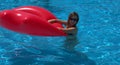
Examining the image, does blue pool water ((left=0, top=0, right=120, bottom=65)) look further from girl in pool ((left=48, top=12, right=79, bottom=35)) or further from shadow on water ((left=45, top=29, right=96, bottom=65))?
girl in pool ((left=48, top=12, right=79, bottom=35))

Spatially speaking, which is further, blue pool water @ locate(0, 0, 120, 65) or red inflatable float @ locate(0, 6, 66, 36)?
blue pool water @ locate(0, 0, 120, 65)

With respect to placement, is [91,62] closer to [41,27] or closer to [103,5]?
[41,27]

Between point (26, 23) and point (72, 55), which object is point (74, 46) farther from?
point (26, 23)

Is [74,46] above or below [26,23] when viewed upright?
below

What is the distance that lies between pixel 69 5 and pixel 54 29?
11.8 ft

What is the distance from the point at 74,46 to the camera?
5.26 metres

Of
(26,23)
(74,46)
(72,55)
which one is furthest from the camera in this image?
(74,46)

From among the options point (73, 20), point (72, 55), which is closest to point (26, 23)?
point (73, 20)

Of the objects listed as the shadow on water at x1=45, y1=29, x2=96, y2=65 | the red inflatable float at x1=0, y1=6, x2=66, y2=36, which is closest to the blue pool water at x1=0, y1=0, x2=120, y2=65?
the shadow on water at x1=45, y1=29, x2=96, y2=65

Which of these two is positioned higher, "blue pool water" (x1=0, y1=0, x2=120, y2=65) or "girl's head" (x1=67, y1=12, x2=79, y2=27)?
"girl's head" (x1=67, y1=12, x2=79, y2=27)

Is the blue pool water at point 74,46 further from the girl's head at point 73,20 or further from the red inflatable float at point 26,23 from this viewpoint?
the red inflatable float at point 26,23

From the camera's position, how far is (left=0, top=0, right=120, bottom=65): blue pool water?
16.2 ft

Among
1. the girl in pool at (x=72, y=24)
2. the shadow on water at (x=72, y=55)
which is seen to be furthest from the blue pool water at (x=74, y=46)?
the girl in pool at (x=72, y=24)

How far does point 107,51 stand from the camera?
17.6 feet
